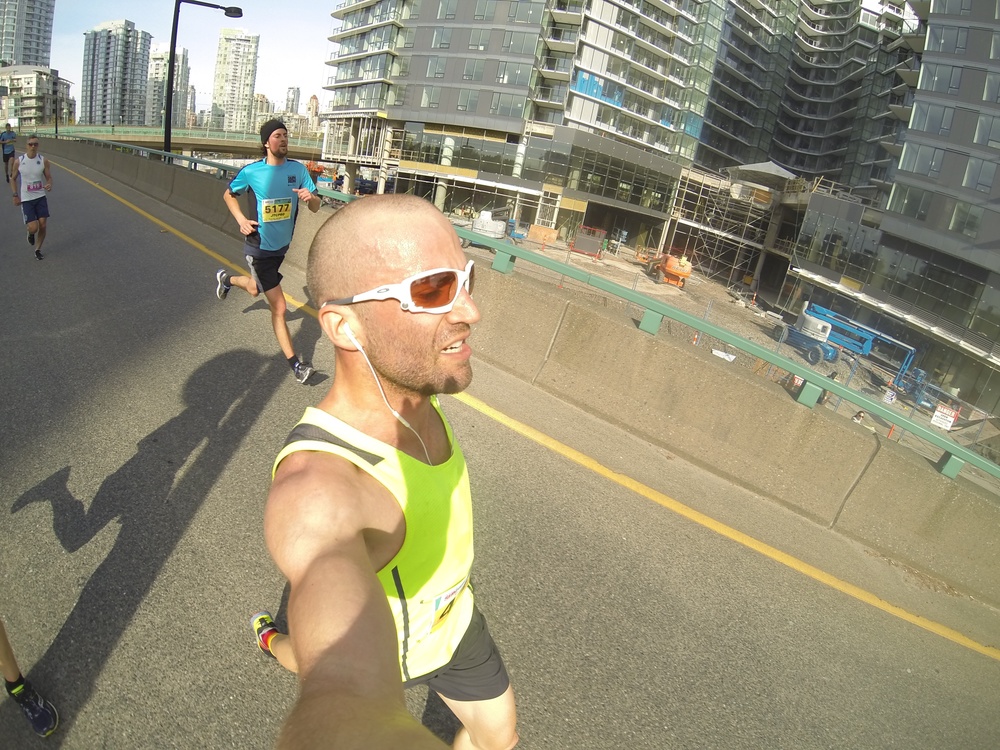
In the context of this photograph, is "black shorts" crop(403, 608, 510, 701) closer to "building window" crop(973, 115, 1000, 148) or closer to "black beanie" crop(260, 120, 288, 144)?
"black beanie" crop(260, 120, 288, 144)

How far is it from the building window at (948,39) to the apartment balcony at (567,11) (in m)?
32.8

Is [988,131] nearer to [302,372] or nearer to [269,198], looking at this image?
[269,198]

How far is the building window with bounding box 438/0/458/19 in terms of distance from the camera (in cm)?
6412

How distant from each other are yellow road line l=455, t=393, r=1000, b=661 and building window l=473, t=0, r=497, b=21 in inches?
2643

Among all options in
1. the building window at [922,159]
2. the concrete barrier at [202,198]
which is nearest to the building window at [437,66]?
the building window at [922,159]

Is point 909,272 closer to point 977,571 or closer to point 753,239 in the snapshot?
point 753,239

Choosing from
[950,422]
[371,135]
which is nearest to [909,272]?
[950,422]

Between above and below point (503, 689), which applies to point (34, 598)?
below

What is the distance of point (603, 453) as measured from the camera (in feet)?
16.2

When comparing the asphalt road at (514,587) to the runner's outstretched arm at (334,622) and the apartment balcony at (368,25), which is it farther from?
the apartment balcony at (368,25)

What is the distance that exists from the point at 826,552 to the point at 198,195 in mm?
13429

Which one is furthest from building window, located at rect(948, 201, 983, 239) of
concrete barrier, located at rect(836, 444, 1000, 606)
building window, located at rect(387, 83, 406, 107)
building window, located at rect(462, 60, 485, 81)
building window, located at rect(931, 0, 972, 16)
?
building window, located at rect(387, 83, 406, 107)

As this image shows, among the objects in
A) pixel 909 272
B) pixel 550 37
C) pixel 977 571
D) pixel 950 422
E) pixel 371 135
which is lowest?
pixel 977 571

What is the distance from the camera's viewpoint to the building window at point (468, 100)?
62125 millimetres
